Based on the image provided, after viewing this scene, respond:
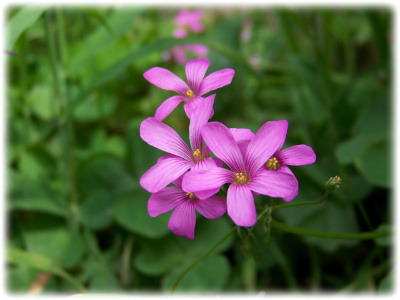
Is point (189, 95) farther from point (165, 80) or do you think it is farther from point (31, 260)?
point (31, 260)

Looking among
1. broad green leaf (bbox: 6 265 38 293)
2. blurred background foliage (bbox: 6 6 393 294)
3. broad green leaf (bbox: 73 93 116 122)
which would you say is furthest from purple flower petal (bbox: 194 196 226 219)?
broad green leaf (bbox: 73 93 116 122)

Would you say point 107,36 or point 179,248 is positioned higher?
point 107,36

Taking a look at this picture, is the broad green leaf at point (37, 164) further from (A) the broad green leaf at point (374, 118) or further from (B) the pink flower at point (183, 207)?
(A) the broad green leaf at point (374, 118)

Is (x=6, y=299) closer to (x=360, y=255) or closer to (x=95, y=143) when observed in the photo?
(x=95, y=143)

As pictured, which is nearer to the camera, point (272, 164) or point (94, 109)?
point (272, 164)

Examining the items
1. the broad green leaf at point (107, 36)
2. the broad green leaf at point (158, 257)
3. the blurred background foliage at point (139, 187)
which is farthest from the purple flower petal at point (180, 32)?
the broad green leaf at point (158, 257)

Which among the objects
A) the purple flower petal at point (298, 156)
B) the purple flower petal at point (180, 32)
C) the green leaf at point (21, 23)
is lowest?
the purple flower petal at point (298, 156)

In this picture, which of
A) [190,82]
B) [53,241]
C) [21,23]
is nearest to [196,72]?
[190,82]
